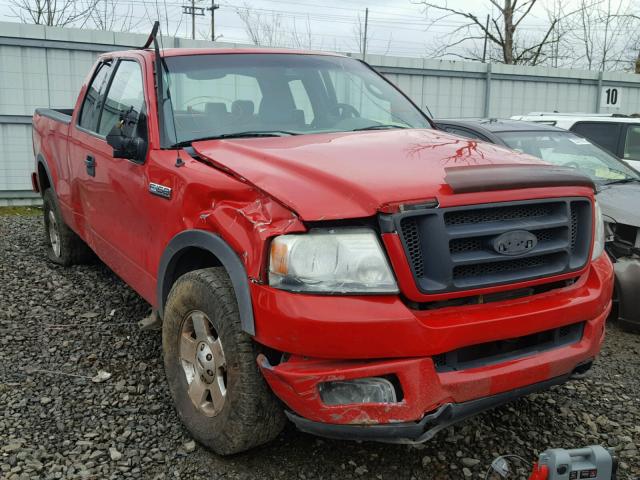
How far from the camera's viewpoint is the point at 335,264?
238cm

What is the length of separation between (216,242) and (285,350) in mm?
600

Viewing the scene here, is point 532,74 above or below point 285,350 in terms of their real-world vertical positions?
above

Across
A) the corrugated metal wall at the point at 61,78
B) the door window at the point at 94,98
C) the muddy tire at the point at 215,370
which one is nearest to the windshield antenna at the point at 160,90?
the muddy tire at the point at 215,370

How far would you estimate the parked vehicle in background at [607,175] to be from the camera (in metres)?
4.69

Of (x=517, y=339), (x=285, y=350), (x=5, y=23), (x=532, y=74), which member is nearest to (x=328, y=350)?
(x=285, y=350)

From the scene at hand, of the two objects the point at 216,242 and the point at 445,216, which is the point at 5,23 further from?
the point at 445,216

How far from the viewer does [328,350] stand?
2.33 metres

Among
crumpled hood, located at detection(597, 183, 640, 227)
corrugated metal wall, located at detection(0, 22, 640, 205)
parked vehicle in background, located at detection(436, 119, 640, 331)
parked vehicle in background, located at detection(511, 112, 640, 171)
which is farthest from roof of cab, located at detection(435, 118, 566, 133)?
corrugated metal wall, located at detection(0, 22, 640, 205)

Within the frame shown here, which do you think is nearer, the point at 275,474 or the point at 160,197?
the point at 275,474

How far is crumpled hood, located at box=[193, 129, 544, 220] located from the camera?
2422 mm

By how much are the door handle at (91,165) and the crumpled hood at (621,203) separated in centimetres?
389

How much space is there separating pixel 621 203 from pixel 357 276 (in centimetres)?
367

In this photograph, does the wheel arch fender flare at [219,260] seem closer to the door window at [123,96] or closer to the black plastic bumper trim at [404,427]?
the black plastic bumper trim at [404,427]

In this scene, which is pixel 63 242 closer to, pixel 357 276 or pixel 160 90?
pixel 160 90
